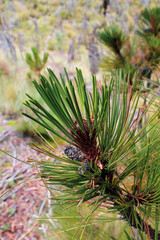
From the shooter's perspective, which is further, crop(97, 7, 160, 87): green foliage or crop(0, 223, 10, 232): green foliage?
crop(0, 223, 10, 232): green foliage

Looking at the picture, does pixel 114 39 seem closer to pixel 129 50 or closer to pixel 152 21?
pixel 129 50

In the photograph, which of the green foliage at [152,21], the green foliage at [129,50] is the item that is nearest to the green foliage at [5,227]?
the green foliage at [129,50]

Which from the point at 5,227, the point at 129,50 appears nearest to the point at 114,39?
the point at 129,50

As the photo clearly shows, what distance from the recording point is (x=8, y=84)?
2088mm

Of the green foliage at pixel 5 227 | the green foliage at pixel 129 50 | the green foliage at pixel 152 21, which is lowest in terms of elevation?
the green foliage at pixel 5 227

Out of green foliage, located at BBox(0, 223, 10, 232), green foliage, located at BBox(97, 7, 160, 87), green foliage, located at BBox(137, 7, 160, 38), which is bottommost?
green foliage, located at BBox(0, 223, 10, 232)

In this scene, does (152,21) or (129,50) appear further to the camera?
(152,21)

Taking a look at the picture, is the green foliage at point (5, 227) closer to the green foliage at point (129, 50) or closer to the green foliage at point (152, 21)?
the green foliage at point (129, 50)

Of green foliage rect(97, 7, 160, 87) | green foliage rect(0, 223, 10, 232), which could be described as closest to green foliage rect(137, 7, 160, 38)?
green foliage rect(97, 7, 160, 87)

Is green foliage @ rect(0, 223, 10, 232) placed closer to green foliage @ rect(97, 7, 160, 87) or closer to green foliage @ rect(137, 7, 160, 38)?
green foliage @ rect(97, 7, 160, 87)

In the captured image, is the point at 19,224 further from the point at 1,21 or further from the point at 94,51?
the point at 1,21

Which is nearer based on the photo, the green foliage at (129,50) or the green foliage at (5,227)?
the green foliage at (129,50)

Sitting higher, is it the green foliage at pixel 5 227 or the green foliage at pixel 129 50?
the green foliage at pixel 129 50

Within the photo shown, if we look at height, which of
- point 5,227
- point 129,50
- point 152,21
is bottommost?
point 5,227
